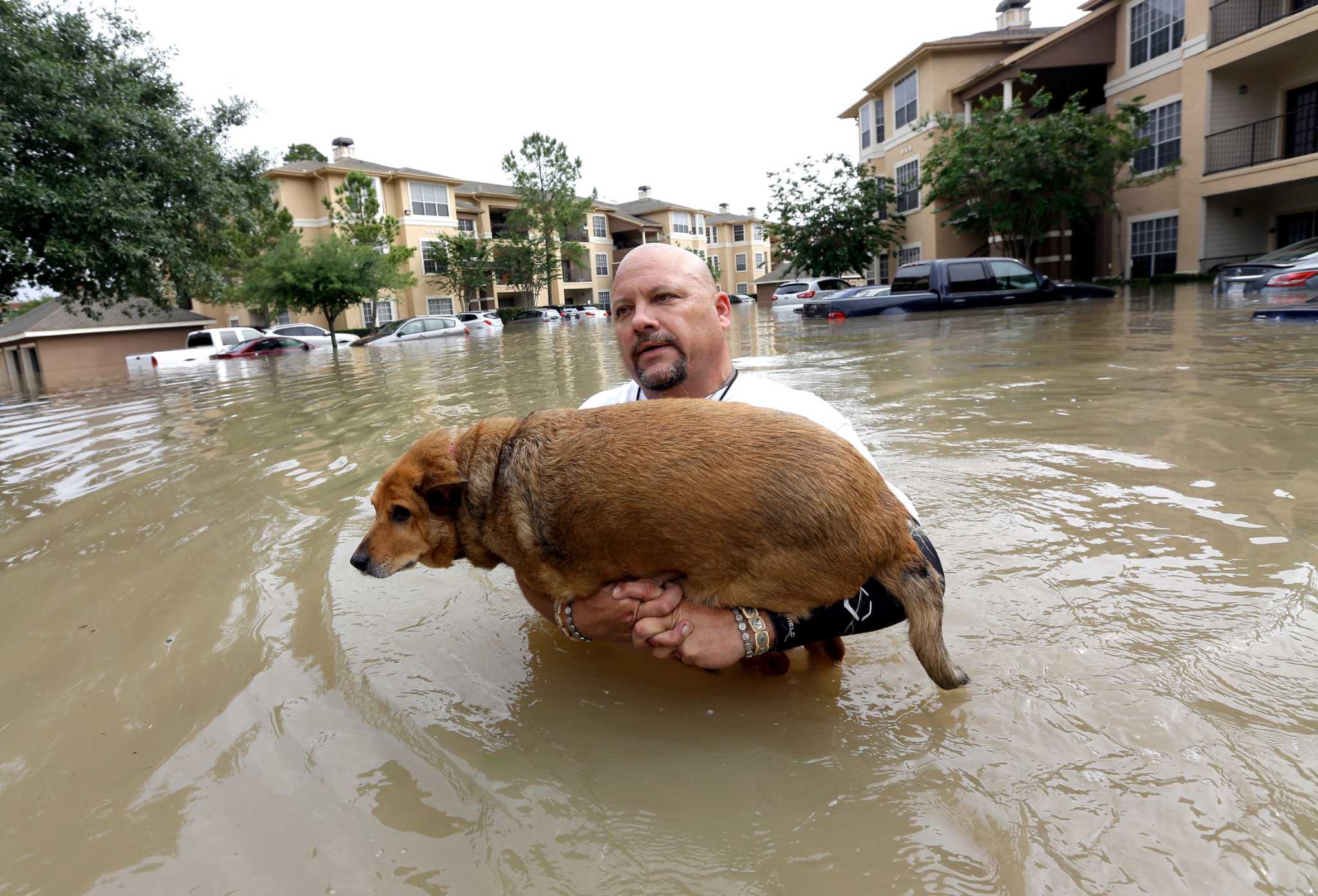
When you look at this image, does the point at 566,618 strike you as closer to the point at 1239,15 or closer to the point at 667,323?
the point at 667,323

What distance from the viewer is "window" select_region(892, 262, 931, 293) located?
21.3 m

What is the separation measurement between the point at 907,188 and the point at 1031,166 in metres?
10.7

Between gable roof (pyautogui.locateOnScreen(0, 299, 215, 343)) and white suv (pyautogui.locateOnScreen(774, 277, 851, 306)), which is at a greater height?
gable roof (pyautogui.locateOnScreen(0, 299, 215, 343))

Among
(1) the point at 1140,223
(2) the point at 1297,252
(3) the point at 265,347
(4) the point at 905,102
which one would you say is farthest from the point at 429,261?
(2) the point at 1297,252

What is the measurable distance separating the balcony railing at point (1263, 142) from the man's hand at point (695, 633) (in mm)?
29869

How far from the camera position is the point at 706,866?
2.05 metres

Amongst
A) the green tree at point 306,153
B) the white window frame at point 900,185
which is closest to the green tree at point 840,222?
the white window frame at point 900,185

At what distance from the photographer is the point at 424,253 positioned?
6041cm

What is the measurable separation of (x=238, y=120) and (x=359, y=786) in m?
20.6

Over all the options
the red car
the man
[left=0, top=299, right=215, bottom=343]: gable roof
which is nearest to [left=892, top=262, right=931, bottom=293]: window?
the man

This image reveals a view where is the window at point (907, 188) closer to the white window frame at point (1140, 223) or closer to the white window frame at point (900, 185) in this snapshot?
the white window frame at point (900, 185)

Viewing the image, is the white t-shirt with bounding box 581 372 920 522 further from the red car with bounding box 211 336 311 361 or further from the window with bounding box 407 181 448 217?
the window with bounding box 407 181 448 217

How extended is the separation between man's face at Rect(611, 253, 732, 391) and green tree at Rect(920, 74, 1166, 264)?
28.5 metres

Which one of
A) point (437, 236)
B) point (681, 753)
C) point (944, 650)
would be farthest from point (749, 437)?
point (437, 236)
